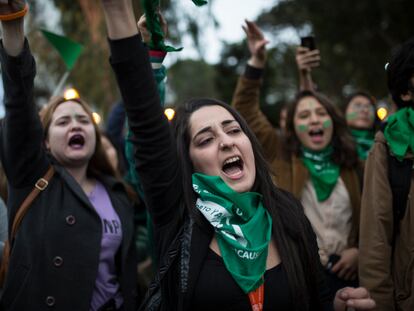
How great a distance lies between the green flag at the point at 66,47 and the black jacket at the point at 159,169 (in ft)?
8.30

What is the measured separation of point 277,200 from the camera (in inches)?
79.7

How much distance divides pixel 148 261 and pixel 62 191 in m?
1.39

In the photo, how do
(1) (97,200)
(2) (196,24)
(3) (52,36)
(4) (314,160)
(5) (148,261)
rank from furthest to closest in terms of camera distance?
(2) (196,24) < (3) (52,36) < (5) (148,261) < (4) (314,160) < (1) (97,200)

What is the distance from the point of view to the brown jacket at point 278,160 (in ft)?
9.49

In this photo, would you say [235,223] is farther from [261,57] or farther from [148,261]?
[148,261]

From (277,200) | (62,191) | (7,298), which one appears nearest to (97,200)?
(62,191)

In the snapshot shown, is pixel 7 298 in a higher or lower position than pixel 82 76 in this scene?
lower

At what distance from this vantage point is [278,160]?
10.6 feet

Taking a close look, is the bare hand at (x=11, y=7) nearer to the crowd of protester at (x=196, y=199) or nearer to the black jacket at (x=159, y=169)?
the crowd of protester at (x=196, y=199)

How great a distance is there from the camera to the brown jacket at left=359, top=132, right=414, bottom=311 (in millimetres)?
2197

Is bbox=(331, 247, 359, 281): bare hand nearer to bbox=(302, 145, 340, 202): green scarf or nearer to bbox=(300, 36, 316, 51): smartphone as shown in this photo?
bbox=(302, 145, 340, 202): green scarf

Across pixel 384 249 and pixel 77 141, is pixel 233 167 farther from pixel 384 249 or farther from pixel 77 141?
pixel 77 141

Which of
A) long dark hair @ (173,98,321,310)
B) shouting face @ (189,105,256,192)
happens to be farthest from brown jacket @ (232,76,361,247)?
shouting face @ (189,105,256,192)

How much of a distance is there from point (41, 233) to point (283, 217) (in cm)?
120
